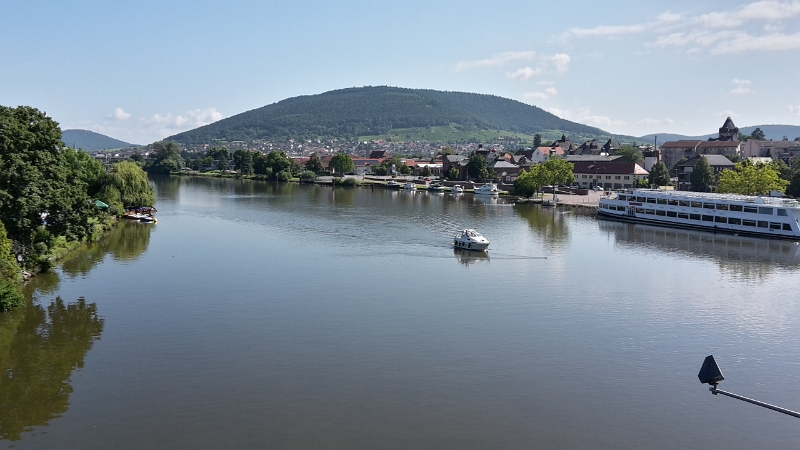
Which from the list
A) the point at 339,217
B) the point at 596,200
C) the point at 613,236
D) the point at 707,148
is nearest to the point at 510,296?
the point at 613,236

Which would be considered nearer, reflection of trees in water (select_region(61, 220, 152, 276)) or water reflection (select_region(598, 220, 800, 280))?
reflection of trees in water (select_region(61, 220, 152, 276))

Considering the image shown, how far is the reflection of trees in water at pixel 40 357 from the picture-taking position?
1352 centimetres

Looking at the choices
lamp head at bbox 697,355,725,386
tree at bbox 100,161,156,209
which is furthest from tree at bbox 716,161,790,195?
lamp head at bbox 697,355,725,386

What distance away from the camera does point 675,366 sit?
1703 cm

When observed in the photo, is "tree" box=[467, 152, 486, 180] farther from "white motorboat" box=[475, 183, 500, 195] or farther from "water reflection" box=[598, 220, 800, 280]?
"water reflection" box=[598, 220, 800, 280]

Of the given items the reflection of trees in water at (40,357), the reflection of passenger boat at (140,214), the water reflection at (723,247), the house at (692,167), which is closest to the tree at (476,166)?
the house at (692,167)

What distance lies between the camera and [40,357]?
1673 cm

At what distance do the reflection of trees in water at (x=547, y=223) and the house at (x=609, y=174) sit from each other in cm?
→ 1769

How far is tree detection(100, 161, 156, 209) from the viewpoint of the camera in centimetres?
4556

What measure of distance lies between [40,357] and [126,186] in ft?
106

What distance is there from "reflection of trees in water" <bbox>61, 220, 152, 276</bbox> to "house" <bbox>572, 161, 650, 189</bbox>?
52.5 metres

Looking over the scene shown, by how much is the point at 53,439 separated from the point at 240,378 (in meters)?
4.13

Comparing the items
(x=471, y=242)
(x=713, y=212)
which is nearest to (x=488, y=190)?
(x=713, y=212)

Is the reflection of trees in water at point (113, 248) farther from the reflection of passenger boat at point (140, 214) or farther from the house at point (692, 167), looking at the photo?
the house at point (692, 167)
